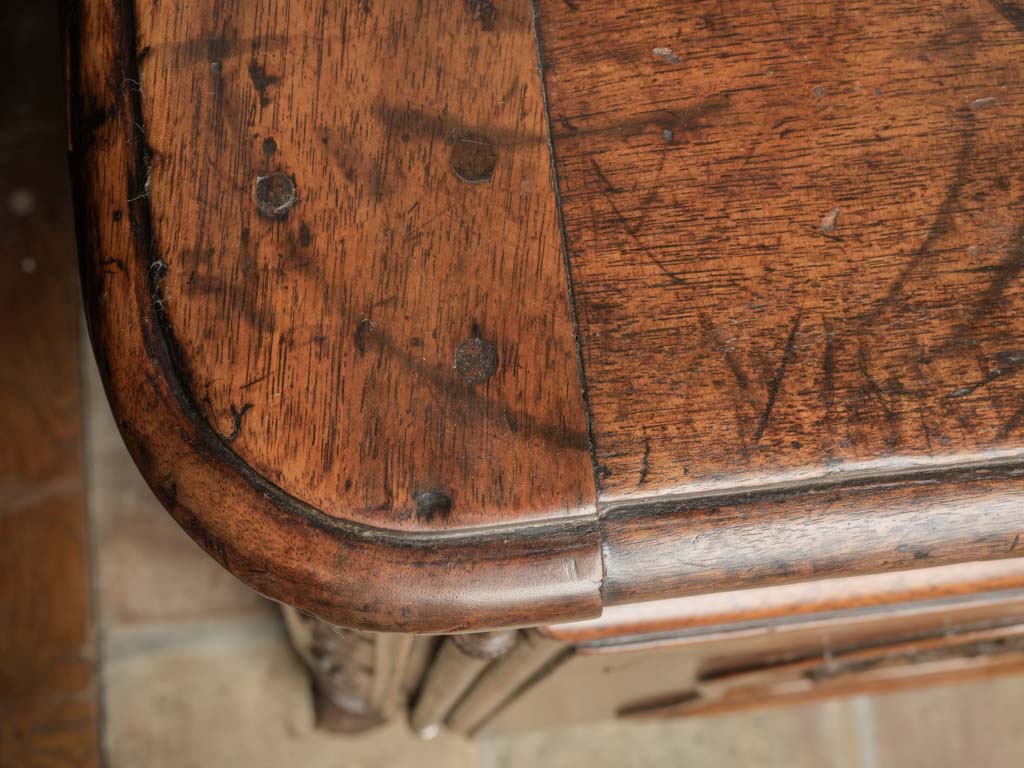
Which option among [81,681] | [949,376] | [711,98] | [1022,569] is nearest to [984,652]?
[1022,569]

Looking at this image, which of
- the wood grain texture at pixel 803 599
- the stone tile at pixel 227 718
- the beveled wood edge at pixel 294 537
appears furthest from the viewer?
the stone tile at pixel 227 718

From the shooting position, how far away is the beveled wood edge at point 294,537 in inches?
17.2

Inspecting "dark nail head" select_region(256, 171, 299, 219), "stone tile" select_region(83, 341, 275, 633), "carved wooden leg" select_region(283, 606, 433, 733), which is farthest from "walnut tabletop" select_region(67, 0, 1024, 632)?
"stone tile" select_region(83, 341, 275, 633)

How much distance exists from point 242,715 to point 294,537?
0.82m

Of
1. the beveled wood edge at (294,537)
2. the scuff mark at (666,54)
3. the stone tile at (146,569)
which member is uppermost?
the scuff mark at (666,54)

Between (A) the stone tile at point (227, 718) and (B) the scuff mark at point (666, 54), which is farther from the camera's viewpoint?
(A) the stone tile at point (227, 718)

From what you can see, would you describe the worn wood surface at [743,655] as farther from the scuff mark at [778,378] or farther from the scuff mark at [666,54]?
the scuff mark at [666,54]

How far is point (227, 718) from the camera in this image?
1.15m

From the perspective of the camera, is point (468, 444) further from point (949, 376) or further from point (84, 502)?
point (84, 502)

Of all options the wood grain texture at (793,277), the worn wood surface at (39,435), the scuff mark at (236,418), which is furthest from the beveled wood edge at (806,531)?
the worn wood surface at (39,435)

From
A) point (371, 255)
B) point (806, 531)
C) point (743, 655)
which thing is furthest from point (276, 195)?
point (743, 655)

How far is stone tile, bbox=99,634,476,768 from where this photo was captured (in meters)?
1.14

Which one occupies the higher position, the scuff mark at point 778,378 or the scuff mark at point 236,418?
the scuff mark at point 236,418

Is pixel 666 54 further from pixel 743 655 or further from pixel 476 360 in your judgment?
pixel 743 655
